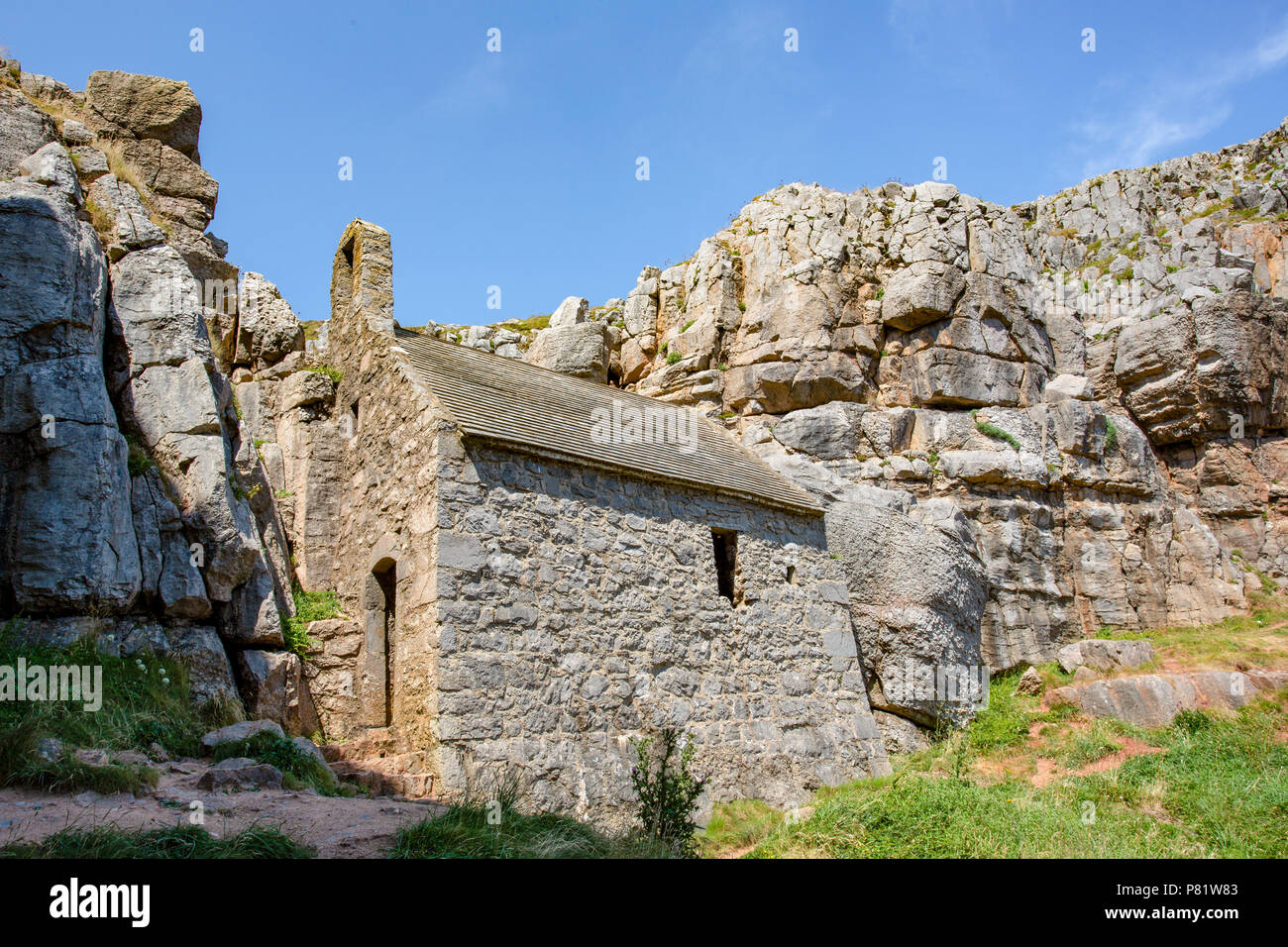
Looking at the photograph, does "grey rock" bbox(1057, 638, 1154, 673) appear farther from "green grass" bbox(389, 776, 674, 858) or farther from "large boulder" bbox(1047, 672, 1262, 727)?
"green grass" bbox(389, 776, 674, 858)

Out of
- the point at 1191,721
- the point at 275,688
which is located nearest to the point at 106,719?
the point at 275,688

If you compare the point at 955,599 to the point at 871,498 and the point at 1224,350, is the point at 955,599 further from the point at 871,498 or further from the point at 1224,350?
the point at 1224,350

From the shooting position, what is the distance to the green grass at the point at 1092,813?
29.7 feet

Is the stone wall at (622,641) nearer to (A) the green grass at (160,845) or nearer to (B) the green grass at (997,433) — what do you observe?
(A) the green grass at (160,845)

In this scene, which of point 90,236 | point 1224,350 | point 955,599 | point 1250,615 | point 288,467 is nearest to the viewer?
point 90,236

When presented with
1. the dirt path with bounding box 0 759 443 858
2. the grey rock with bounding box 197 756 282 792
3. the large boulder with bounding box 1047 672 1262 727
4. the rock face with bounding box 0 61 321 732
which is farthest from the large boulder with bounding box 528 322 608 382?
the dirt path with bounding box 0 759 443 858

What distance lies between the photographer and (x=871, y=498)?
16719 mm

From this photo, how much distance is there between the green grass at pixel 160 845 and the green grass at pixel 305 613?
5783 millimetres

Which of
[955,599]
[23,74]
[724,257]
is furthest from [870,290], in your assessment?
[23,74]

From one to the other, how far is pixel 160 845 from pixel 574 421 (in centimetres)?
863

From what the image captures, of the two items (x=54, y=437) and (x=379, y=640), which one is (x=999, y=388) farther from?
(x=54, y=437)

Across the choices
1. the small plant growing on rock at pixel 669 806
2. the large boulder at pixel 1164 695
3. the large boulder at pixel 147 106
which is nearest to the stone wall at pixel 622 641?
the small plant growing on rock at pixel 669 806

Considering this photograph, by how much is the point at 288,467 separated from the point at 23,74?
761cm

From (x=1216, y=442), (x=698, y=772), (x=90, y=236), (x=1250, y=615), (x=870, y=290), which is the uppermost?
(x=870, y=290)
